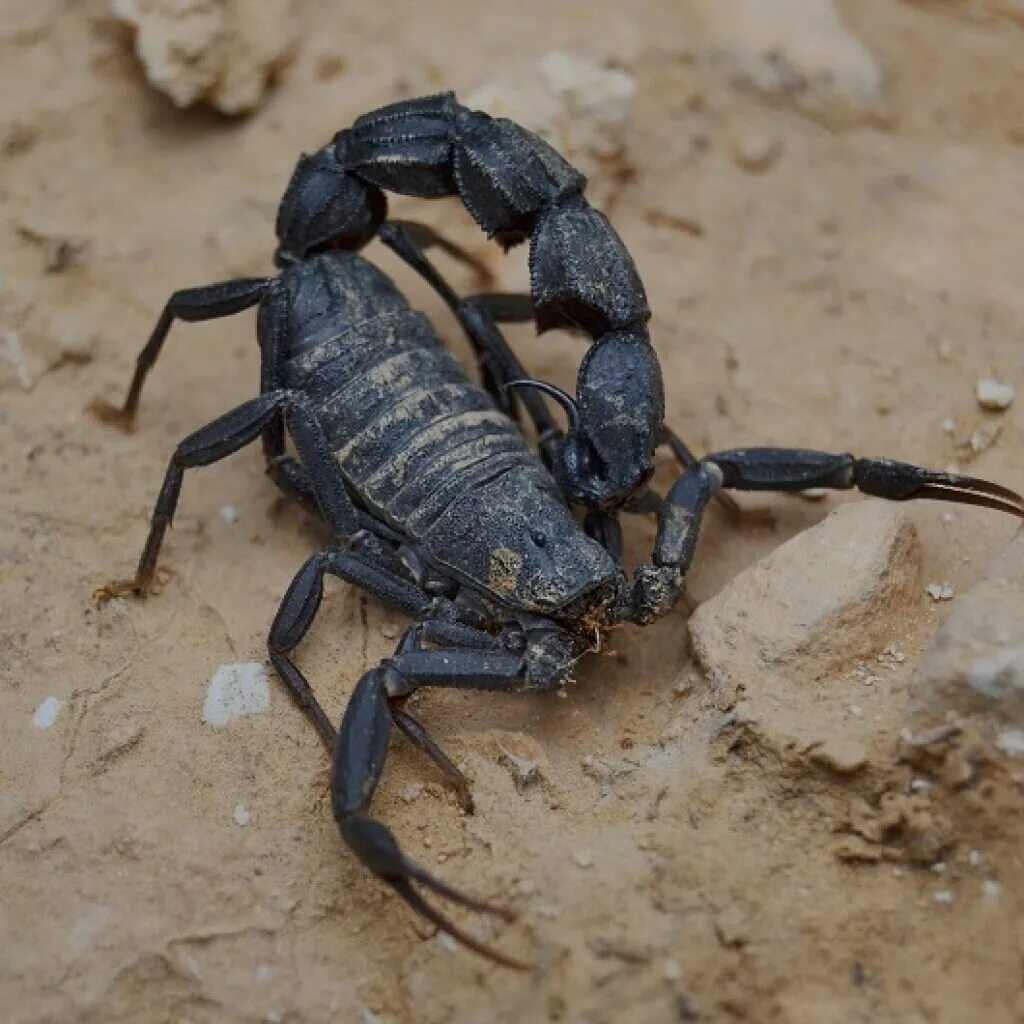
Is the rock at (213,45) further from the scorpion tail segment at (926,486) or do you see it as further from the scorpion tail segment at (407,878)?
the scorpion tail segment at (407,878)

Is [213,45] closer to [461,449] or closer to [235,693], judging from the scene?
[461,449]

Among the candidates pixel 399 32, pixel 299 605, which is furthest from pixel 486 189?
pixel 399 32

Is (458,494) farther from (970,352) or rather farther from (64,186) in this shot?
(64,186)

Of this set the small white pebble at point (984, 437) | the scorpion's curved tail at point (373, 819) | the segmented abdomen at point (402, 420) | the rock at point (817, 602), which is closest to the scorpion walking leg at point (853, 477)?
the rock at point (817, 602)

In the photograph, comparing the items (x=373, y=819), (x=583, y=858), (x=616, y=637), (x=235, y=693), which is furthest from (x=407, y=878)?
(x=616, y=637)

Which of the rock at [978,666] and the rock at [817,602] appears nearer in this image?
the rock at [978,666]

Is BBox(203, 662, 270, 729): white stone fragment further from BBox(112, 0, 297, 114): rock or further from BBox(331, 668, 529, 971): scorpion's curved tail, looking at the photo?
BBox(112, 0, 297, 114): rock
